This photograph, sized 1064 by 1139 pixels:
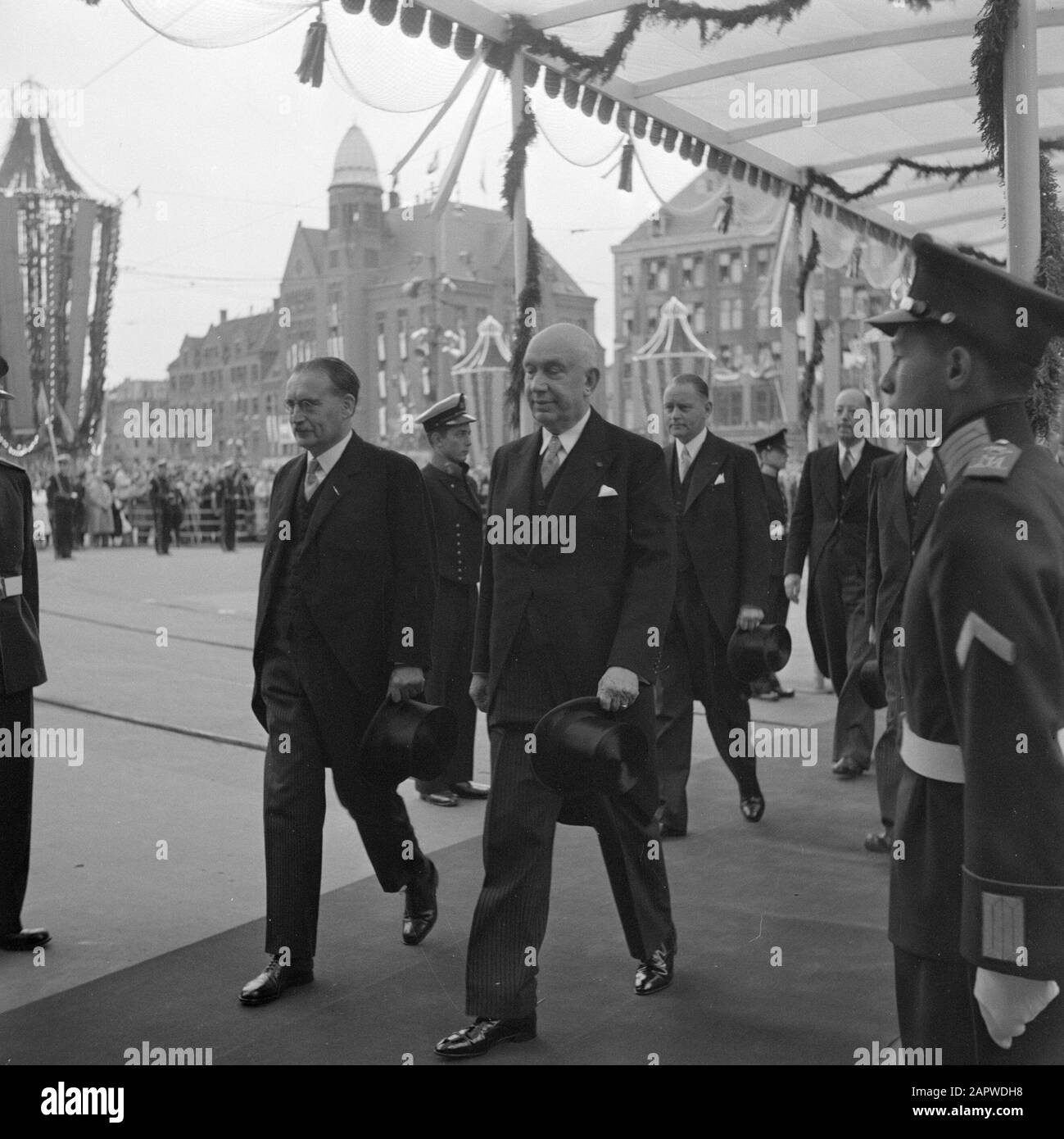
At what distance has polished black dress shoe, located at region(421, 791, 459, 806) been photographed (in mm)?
6418

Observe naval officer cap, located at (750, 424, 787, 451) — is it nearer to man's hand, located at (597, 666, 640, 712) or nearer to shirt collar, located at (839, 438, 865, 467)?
shirt collar, located at (839, 438, 865, 467)

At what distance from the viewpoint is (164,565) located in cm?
2306

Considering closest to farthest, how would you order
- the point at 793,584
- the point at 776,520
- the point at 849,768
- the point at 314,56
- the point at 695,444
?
the point at 314,56 → the point at 695,444 → the point at 849,768 → the point at 793,584 → the point at 776,520

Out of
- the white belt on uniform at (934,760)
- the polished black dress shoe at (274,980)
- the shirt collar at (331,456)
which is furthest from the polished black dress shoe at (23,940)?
the white belt on uniform at (934,760)

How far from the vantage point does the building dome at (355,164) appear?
2205cm

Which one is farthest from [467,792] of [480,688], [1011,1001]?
[1011,1001]

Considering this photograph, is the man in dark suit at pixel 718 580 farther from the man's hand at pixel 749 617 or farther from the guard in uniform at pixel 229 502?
the guard in uniform at pixel 229 502

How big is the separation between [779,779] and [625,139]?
380cm

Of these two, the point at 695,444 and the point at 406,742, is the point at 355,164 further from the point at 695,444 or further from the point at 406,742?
the point at 406,742

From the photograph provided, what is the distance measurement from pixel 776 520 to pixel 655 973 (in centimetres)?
603

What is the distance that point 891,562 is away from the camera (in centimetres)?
529

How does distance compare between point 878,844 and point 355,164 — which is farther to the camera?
point 355,164

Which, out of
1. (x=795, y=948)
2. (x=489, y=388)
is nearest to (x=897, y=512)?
(x=795, y=948)

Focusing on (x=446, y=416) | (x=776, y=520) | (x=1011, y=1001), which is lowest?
(x=1011, y=1001)
